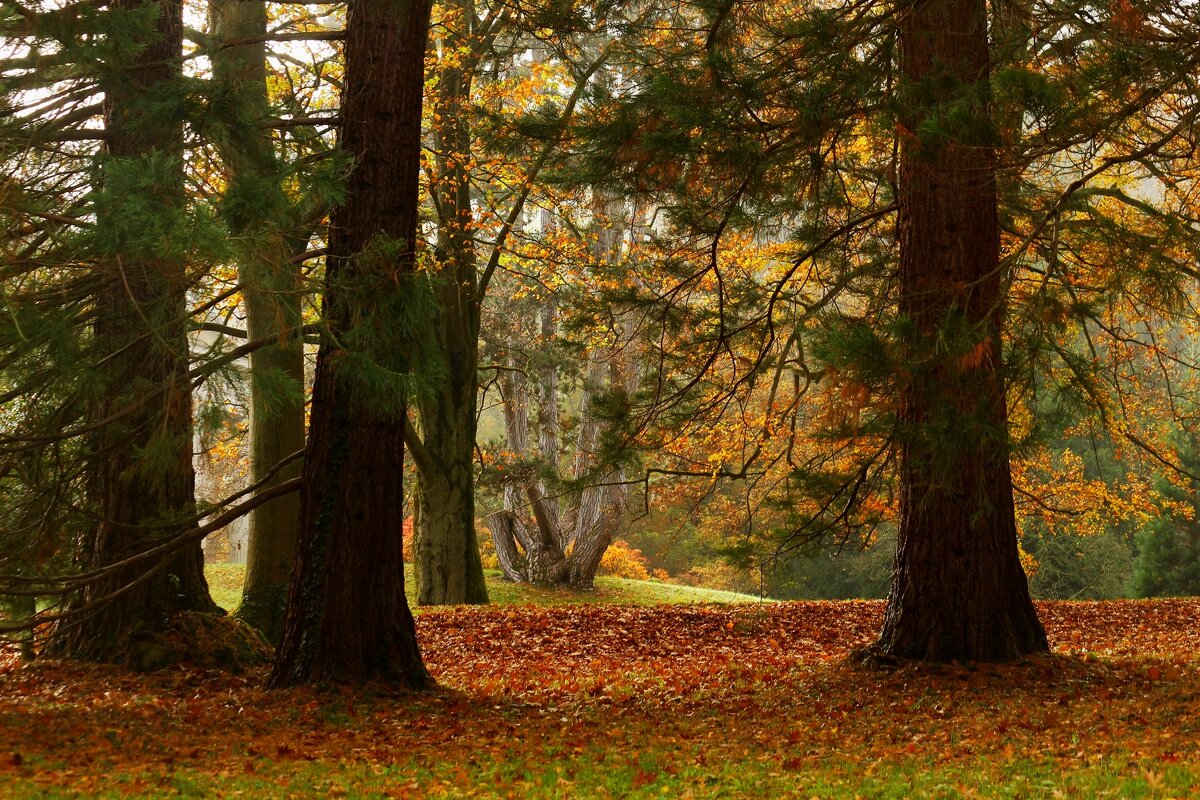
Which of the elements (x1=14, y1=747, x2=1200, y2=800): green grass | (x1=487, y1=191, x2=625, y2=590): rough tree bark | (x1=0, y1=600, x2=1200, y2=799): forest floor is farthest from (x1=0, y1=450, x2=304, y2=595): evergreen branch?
(x1=487, y1=191, x2=625, y2=590): rough tree bark

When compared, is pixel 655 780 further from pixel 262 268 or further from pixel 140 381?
pixel 140 381

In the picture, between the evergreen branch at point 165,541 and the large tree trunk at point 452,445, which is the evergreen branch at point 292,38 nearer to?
the evergreen branch at point 165,541

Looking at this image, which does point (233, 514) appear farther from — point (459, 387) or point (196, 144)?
point (459, 387)

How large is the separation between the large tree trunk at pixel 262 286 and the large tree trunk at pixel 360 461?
0.36 metres

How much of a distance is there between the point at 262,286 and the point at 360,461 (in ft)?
4.82

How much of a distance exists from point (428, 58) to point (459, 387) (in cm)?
422

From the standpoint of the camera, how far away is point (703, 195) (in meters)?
8.03

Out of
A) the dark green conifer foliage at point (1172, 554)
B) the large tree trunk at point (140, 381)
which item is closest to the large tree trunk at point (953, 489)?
the large tree trunk at point (140, 381)

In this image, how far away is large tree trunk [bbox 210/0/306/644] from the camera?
5.21 meters

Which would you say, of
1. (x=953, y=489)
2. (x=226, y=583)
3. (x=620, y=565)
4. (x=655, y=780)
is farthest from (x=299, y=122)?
(x=620, y=565)

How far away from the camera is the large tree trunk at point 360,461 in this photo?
6.36 m

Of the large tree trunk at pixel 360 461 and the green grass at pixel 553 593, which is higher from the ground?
the large tree trunk at pixel 360 461

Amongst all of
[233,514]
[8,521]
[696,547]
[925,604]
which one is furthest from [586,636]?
[696,547]

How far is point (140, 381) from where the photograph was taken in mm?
6070
